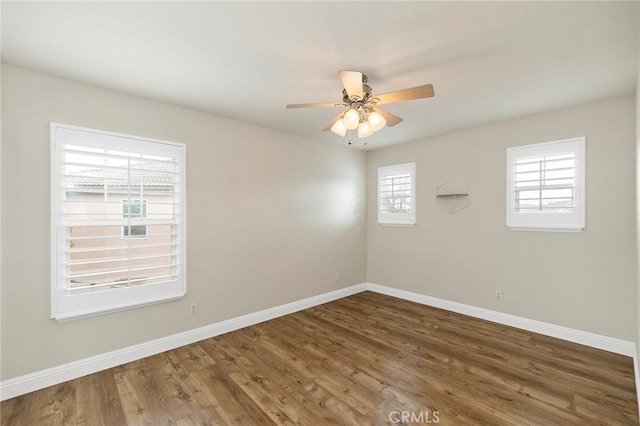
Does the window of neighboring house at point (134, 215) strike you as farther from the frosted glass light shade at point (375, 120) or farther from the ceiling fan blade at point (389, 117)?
the ceiling fan blade at point (389, 117)

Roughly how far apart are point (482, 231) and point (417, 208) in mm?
998

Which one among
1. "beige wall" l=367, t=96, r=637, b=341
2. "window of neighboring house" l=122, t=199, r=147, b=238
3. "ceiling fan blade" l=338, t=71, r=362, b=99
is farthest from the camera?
"beige wall" l=367, t=96, r=637, b=341

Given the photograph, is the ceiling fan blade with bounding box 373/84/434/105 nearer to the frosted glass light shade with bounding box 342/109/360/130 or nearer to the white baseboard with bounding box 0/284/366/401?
the frosted glass light shade with bounding box 342/109/360/130

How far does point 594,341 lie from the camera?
2969mm

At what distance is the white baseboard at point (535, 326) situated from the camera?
2848mm

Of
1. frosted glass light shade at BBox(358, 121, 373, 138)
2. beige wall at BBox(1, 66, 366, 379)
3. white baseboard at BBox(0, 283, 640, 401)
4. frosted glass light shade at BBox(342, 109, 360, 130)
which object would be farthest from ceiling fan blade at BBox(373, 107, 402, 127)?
white baseboard at BBox(0, 283, 640, 401)

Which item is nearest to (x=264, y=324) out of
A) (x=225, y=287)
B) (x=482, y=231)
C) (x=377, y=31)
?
(x=225, y=287)

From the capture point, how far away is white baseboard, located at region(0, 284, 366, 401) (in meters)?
2.23

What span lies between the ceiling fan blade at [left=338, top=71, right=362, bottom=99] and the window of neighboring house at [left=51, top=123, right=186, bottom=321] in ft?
6.48

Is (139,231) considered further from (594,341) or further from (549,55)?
(594,341)

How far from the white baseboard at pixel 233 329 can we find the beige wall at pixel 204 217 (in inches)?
2.7

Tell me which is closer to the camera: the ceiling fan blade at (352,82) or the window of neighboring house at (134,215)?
the ceiling fan blade at (352,82)

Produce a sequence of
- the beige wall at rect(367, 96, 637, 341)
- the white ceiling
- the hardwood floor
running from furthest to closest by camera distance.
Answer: the beige wall at rect(367, 96, 637, 341)
the hardwood floor
the white ceiling

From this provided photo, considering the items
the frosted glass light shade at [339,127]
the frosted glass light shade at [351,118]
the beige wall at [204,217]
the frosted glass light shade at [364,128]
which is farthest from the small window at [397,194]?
the frosted glass light shade at [351,118]
